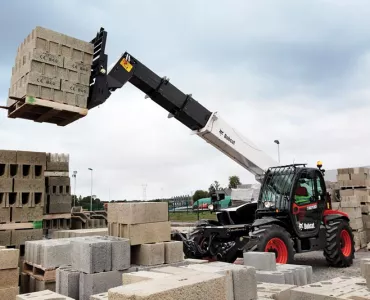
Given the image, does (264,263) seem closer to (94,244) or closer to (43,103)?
(94,244)

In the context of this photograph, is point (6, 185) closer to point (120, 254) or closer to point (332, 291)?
point (120, 254)

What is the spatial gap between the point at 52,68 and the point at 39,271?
367cm

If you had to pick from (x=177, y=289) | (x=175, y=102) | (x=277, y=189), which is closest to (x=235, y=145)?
(x=277, y=189)

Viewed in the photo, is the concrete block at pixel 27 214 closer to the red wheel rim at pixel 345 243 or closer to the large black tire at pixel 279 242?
the large black tire at pixel 279 242

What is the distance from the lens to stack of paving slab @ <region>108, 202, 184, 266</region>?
670 centimetres

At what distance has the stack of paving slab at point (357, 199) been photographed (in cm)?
1355

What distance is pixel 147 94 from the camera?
10555mm

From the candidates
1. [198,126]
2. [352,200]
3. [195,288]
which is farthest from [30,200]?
[352,200]

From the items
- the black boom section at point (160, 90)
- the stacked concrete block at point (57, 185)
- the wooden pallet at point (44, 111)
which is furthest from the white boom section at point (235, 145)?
the wooden pallet at point (44, 111)

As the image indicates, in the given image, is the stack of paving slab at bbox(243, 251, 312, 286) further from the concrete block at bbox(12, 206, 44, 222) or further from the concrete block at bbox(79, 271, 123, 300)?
the concrete block at bbox(12, 206, 44, 222)

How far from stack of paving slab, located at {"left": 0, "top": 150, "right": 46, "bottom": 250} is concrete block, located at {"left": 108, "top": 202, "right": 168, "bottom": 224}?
226 cm

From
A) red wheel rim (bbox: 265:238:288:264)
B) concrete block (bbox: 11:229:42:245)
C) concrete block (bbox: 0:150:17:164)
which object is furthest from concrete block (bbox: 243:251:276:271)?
concrete block (bbox: 0:150:17:164)

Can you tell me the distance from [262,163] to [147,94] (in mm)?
3997

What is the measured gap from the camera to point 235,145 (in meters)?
11.5
